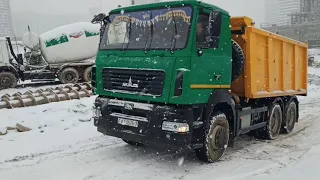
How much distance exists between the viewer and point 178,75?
5391 mm

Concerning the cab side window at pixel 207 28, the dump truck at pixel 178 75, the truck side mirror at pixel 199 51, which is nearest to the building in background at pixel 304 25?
the dump truck at pixel 178 75

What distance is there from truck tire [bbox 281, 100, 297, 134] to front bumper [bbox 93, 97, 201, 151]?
427cm

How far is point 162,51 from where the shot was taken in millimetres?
5688

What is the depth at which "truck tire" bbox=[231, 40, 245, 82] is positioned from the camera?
6.66 m

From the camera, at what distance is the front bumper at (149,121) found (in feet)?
18.1

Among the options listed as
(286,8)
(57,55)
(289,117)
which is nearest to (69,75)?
(57,55)

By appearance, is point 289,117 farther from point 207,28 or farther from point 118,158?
point 118,158

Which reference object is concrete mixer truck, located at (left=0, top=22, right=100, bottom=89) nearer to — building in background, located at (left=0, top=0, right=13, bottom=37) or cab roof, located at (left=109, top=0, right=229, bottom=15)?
cab roof, located at (left=109, top=0, right=229, bottom=15)

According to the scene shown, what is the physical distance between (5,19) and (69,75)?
40.1 metres

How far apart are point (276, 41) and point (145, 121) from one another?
13.6 feet

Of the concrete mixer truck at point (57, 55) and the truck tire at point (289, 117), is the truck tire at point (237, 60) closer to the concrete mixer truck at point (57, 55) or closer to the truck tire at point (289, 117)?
the truck tire at point (289, 117)

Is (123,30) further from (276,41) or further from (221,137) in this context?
(276,41)

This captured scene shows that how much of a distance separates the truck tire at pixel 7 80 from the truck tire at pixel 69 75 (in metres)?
2.48

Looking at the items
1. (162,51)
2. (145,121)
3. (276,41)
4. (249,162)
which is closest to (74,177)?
(145,121)
